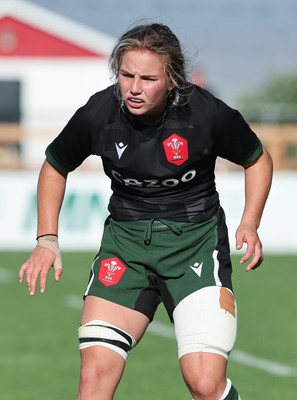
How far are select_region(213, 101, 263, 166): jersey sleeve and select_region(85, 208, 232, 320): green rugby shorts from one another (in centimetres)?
37

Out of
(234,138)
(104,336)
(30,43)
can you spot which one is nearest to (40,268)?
(104,336)

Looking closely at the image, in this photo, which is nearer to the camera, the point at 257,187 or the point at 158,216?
the point at 158,216

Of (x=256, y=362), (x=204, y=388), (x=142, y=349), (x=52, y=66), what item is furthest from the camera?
(x=52, y=66)

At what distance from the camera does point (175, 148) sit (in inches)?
236

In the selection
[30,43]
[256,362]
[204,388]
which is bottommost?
[30,43]

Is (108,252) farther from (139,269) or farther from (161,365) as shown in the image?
(161,365)

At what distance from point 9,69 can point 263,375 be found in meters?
29.3

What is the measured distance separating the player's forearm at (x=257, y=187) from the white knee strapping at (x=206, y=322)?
445 millimetres

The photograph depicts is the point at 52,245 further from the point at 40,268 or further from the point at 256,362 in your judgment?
the point at 256,362

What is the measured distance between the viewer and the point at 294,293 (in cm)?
1479

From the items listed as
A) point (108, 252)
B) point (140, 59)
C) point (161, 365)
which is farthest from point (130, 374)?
point (140, 59)

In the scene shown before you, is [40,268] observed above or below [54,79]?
above

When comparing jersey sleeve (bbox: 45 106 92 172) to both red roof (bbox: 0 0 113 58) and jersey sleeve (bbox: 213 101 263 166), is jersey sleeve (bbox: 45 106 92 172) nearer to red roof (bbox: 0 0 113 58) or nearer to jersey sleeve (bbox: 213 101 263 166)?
jersey sleeve (bbox: 213 101 263 166)

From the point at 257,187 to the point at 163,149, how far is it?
562 millimetres
